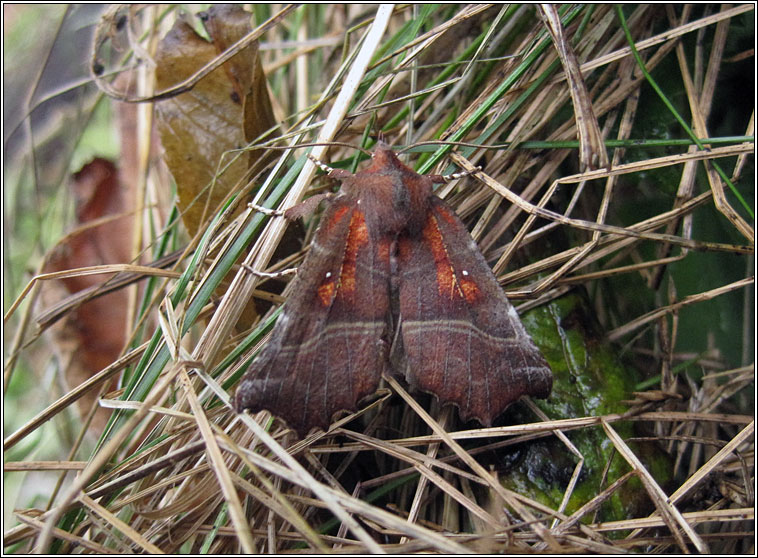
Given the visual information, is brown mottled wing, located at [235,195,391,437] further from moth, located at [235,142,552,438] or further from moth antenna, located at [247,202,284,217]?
moth antenna, located at [247,202,284,217]

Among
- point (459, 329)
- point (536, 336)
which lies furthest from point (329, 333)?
point (536, 336)

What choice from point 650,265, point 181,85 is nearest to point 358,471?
point 650,265

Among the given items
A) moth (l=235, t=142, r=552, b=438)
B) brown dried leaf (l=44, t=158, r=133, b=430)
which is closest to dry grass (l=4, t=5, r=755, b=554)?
moth (l=235, t=142, r=552, b=438)

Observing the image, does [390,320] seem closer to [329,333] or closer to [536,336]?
[329,333]

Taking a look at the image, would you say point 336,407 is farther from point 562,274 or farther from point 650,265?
point 650,265

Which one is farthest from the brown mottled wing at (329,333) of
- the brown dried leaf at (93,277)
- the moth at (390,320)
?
the brown dried leaf at (93,277)

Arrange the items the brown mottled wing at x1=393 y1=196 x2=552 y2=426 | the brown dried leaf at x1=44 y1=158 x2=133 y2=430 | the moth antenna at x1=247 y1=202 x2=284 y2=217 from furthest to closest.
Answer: the brown dried leaf at x1=44 y1=158 x2=133 y2=430 < the moth antenna at x1=247 y1=202 x2=284 y2=217 < the brown mottled wing at x1=393 y1=196 x2=552 y2=426
